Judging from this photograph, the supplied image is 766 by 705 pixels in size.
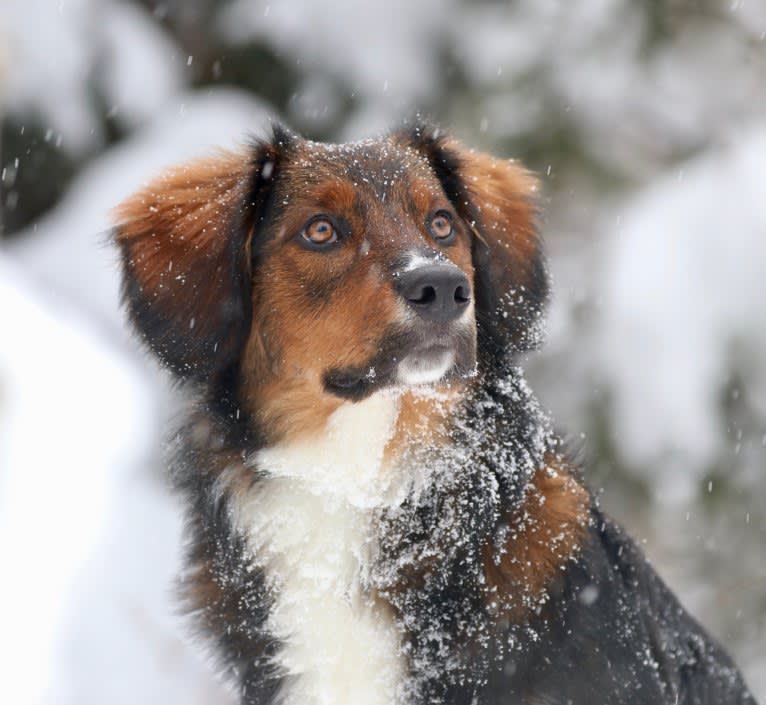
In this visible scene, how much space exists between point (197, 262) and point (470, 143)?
2.88 meters

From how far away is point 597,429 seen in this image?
5250mm

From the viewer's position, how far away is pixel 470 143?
217 inches

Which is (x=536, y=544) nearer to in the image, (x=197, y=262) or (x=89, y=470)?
(x=197, y=262)

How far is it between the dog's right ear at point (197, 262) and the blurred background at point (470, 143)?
1535mm

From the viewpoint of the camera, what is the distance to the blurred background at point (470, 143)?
470 cm

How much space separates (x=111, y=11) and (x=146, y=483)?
108 inches

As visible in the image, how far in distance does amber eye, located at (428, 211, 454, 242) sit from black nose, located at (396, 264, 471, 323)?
1.28 ft

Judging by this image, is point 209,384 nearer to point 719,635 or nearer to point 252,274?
point 252,274

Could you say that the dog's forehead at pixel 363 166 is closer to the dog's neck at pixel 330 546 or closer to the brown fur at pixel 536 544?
the dog's neck at pixel 330 546

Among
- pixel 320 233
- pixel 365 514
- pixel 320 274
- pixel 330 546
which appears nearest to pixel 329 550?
pixel 330 546

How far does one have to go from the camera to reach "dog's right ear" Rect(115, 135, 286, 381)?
2.90 meters

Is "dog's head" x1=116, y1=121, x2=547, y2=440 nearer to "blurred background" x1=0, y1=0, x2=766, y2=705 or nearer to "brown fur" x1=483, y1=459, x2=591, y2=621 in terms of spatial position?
"brown fur" x1=483, y1=459, x2=591, y2=621

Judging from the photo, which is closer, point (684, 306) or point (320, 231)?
point (320, 231)

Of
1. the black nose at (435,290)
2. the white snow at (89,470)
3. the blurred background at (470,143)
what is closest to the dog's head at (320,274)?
the black nose at (435,290)
